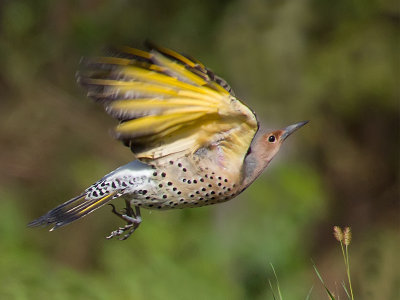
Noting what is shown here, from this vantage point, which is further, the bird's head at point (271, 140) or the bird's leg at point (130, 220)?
the bird's head at point (271, 140)

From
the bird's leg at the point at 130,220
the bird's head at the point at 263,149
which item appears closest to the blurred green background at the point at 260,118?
the bird's head at the point at 263,149

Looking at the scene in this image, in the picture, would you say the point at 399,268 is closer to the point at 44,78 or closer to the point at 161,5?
the point at 161,5

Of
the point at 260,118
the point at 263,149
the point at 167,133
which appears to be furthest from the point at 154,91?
the point at 260,118

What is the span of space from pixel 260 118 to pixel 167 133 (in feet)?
16.1

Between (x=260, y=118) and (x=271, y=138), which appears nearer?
(x=271, y=138)

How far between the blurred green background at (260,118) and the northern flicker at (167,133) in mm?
3286

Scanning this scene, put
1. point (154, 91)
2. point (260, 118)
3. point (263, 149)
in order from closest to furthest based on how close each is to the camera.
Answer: point (154, 91) < point (263, 149) < point (260, 118)

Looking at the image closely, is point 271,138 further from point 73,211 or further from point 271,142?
point 73,211

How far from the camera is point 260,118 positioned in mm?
9867

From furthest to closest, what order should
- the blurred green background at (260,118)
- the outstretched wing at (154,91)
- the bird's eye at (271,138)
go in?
the blurred green background at (260,118) < the bird's eye at (271,138) < the outstretched wing at (154,91)

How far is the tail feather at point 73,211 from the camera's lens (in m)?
5.05

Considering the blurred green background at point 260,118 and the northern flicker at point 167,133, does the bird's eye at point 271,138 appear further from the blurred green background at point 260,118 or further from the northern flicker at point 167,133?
the blurred green background at point 260,118

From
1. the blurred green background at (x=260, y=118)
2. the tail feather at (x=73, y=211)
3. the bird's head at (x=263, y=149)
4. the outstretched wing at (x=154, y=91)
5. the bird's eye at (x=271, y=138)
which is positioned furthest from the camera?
the blurred green background at (x=260, y=118)

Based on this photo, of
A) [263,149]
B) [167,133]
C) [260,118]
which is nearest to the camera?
[167,133]
